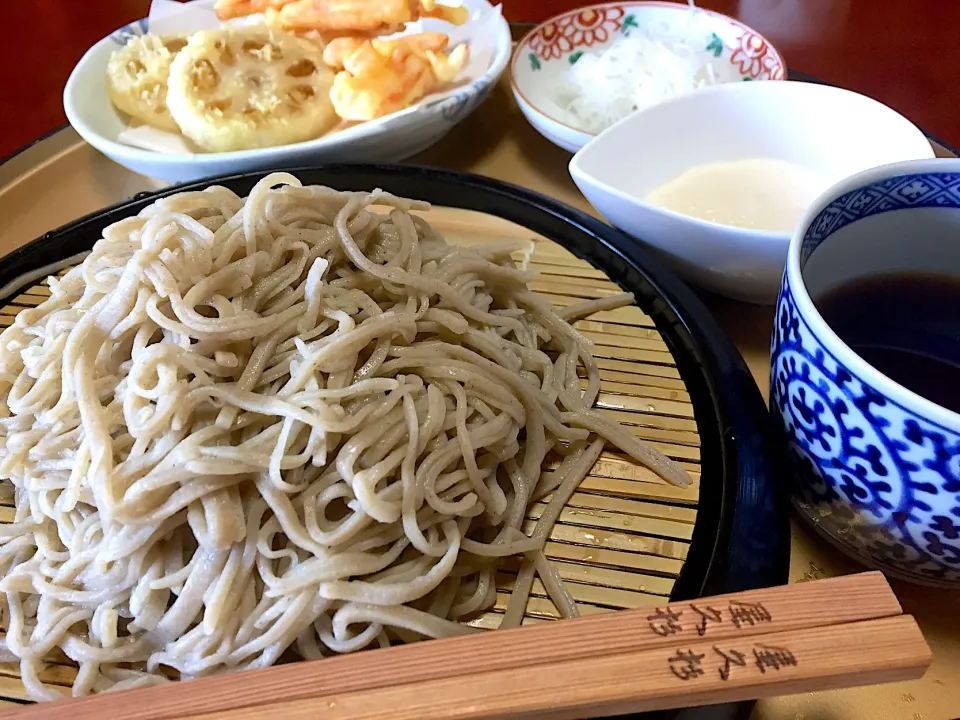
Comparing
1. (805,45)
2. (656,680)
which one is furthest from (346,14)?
(656,680)

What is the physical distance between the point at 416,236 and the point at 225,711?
0.76 metres

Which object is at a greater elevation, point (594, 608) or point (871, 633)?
point (871, 633)

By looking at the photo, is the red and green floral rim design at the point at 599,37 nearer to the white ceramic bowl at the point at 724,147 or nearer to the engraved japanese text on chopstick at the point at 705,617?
the white ceramic bowl at the point at 724,147

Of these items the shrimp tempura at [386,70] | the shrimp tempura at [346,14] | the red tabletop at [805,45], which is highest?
the shrimp tempura at [346,14]

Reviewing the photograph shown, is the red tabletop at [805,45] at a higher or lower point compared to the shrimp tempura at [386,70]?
lower

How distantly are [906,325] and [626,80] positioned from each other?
1.10 meters

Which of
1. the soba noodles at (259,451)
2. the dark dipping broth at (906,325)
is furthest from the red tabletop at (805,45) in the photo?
the soba noodles at (259,451)

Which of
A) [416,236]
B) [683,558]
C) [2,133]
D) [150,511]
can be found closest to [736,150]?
[416,236]

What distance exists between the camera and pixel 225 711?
62 centimetres

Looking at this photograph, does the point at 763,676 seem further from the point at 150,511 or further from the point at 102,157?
the point at 102,157

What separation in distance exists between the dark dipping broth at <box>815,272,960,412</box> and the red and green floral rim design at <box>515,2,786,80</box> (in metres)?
1.03

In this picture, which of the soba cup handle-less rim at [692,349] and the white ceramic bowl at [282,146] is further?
the white ceramic bowl at [282,146]

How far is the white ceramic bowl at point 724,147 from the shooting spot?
120 cm

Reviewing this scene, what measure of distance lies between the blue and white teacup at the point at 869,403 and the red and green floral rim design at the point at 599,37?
1.02 metres
